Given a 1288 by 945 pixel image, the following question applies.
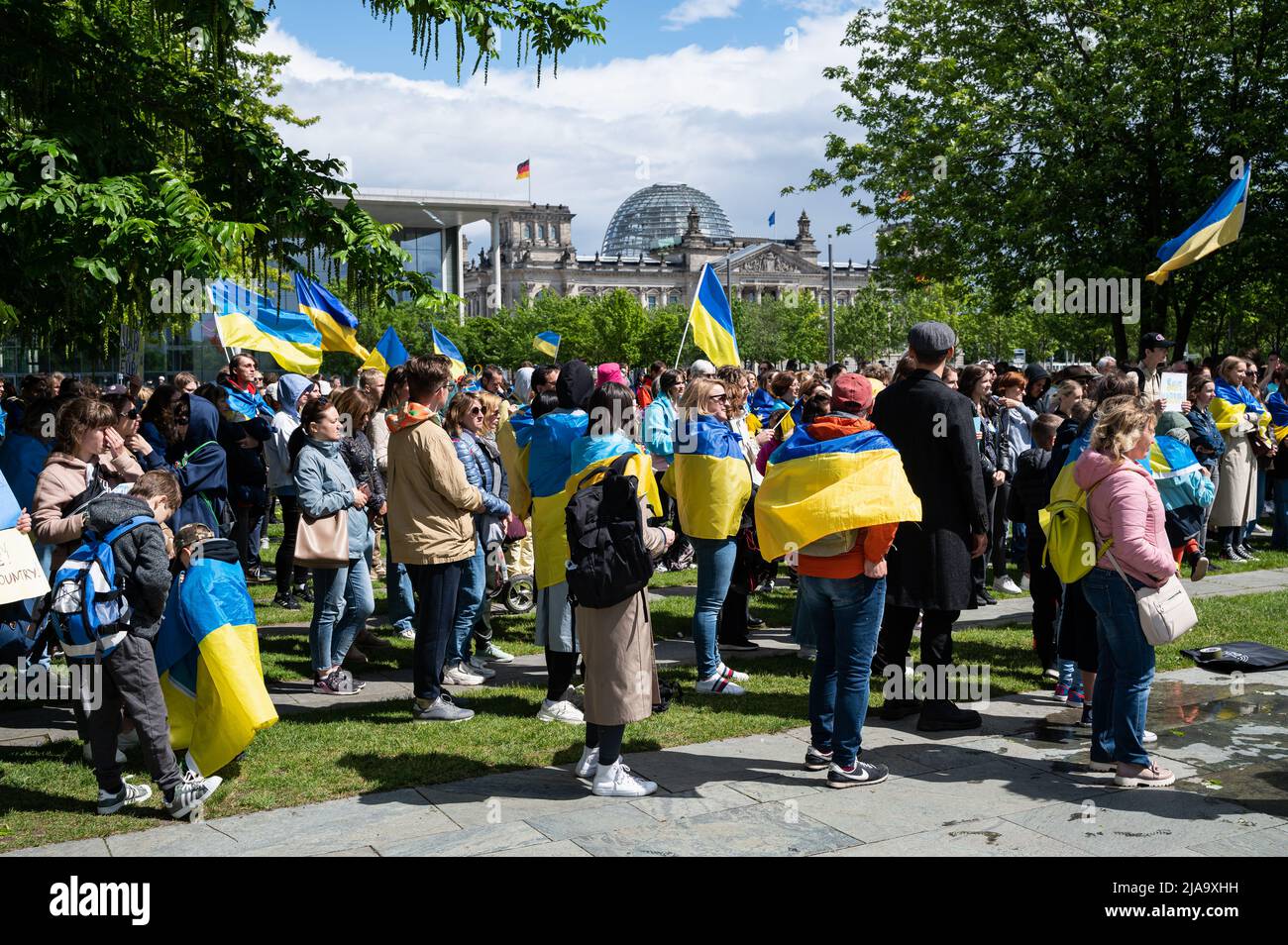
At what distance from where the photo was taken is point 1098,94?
19219 millimetres

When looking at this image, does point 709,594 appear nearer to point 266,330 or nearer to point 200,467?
point 200,467

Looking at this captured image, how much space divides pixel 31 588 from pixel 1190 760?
5803 millimetres

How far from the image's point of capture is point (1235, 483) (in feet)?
41.0

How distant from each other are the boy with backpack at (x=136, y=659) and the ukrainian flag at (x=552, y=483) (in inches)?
82.2

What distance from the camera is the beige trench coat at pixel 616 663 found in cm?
539

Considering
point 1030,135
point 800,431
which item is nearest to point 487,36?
point 800,431

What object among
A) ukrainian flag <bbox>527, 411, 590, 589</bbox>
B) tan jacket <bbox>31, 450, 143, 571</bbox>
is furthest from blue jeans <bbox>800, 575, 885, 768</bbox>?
tan jacket <bbox>31, 450, 143, 571</bbox>

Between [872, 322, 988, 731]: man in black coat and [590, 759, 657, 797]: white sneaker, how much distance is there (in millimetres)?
1941

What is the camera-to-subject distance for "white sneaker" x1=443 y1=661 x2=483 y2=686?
25.2 ft

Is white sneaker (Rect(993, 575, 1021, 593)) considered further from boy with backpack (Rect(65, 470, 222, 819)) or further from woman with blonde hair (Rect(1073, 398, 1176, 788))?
boy with backpack (Rect(65, 470, 222, 819))

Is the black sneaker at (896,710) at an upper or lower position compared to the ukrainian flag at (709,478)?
lower

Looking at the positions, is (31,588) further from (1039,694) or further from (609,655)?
(1039,694)

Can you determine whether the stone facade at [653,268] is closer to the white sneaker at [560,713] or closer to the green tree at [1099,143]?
the green tree at [1099,143]

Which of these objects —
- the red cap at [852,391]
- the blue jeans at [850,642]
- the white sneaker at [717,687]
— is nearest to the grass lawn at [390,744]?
the white sneaker at [717,687]
